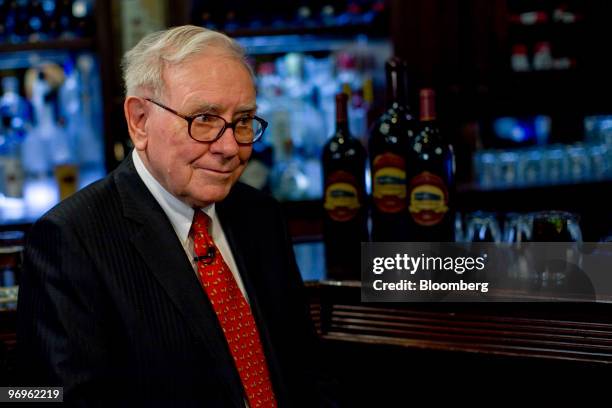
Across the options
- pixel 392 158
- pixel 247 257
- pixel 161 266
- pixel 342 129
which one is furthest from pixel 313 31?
pixel 161 266

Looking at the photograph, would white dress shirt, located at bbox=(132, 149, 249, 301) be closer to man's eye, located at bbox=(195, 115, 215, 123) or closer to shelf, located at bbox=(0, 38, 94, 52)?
man's eye, located at bbox=(195, 115, 215, 123)

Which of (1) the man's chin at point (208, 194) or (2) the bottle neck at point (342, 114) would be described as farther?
(2) the bottle neck at point (342, 114)

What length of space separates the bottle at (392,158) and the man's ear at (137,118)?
0.65 meters

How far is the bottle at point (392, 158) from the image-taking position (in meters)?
1.75

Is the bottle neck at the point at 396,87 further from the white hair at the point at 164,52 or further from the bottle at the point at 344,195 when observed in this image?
the white hair at the point at 164,52

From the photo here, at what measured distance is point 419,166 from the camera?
1.73 meters

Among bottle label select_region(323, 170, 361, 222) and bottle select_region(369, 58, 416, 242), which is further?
bottle label select_region(323, 170, 361, 222)

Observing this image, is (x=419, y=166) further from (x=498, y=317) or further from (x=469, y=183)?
(x=469, y=183)

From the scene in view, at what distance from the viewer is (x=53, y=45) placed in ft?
A: 10.4

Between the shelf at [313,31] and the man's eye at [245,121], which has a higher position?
the shelf at [313,31]

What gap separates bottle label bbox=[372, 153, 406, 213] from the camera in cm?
176

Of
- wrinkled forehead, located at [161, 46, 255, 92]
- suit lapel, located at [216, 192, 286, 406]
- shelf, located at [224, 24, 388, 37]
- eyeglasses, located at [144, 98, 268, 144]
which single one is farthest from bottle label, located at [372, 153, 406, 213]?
shelf, located at [224, 24, 388, 37]

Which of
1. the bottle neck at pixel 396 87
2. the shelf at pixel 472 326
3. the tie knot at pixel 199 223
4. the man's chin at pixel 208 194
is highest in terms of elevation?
the bottle neck at pixel 396 87

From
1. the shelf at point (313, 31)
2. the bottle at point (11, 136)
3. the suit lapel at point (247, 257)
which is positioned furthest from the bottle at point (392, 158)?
the bottle at point (11, 136)
